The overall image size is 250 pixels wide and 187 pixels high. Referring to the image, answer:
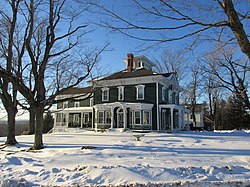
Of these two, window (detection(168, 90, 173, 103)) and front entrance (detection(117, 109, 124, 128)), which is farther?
window (detection(168, 90, 173, 103))

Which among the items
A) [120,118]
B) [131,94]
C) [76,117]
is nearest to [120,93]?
[131,94]

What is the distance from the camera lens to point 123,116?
26.1 metres

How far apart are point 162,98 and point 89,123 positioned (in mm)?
11141

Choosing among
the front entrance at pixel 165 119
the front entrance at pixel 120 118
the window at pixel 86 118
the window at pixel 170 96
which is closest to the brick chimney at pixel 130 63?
the window at pixel 170 96

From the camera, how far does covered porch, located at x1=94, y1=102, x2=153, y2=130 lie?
24.9 m

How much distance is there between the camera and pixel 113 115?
26.0m

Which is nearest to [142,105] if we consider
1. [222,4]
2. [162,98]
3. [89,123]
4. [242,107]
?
[162,98]

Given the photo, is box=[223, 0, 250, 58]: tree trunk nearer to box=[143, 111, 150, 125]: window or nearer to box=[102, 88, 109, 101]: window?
box=[143, 111, 150, 125]: window

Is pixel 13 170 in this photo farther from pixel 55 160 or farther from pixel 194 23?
pixel 194 23

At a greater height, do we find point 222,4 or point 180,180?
point 222,4

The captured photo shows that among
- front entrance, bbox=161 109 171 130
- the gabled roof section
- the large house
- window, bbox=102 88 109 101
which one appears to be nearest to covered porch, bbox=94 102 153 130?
the large house

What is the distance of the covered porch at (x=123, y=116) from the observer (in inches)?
979

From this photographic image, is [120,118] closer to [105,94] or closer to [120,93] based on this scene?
[120,93]

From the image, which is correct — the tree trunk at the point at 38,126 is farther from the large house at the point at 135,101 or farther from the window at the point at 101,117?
the window at the point at 101,117
